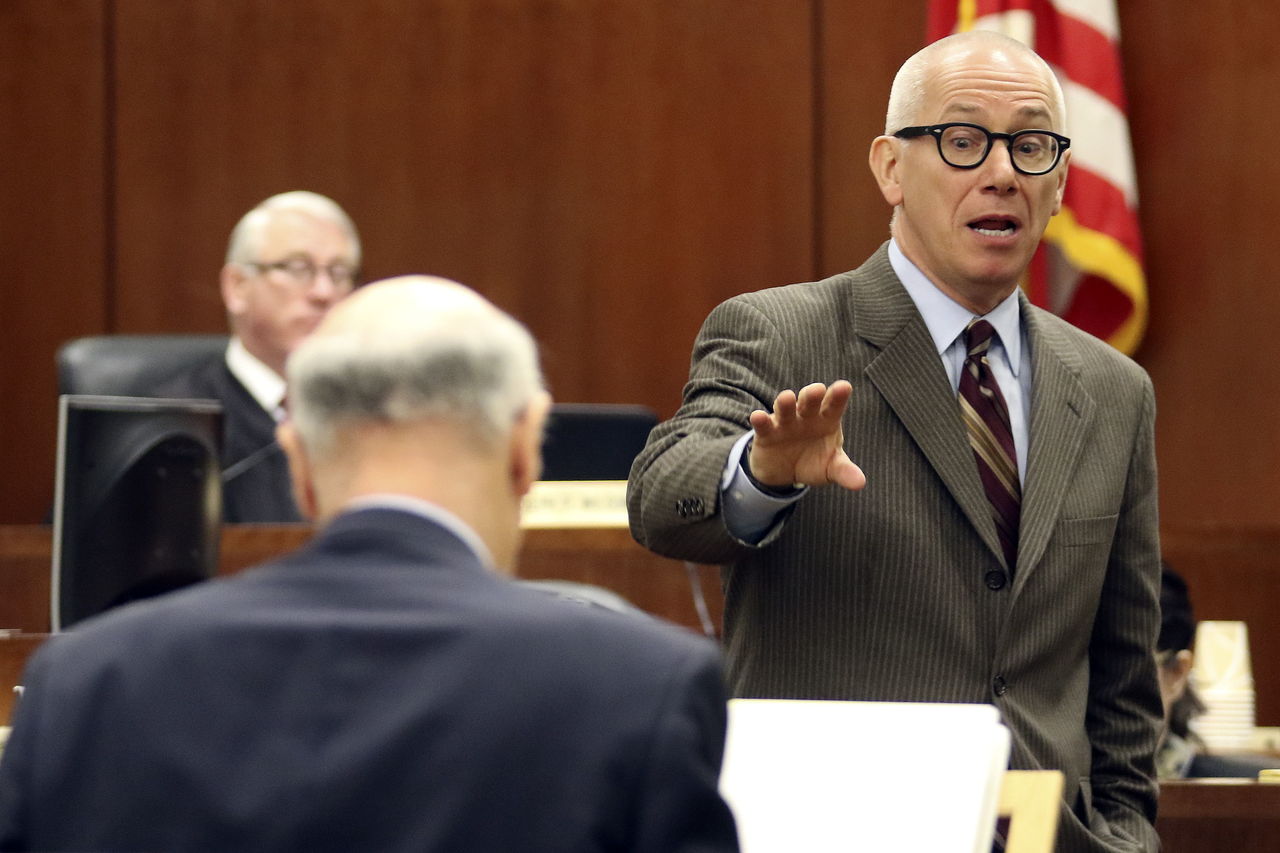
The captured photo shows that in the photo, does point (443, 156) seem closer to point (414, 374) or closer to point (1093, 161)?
point (1093, 161)

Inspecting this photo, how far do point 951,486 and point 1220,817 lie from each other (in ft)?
3.93

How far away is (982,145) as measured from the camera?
7.92 feet

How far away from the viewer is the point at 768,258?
6.25 meters

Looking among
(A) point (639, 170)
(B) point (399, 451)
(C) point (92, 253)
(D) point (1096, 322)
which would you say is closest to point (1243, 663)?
(D) point (1096, 322)

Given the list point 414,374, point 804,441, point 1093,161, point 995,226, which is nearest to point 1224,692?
point 1093,161

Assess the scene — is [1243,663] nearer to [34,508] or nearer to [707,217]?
[707,217]

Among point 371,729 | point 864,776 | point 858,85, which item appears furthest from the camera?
point 858,85

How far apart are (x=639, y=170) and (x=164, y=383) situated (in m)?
1.99

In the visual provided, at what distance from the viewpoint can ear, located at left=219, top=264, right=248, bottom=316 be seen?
5258mm

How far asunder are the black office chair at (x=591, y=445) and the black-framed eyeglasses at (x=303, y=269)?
41.2 inches

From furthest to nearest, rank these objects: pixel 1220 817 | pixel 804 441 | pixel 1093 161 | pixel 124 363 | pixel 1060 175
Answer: pixel 1093 161 → pixel 124 363 → pixel 1220 817 → pixel 1060 175 → pixel 804 441

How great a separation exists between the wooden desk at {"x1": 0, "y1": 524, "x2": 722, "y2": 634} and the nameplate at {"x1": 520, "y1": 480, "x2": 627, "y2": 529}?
0.19 ft

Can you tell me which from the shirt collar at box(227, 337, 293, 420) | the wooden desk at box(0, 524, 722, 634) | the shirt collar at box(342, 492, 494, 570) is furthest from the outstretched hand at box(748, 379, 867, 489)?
the shirt collar at box(227, 337, 293, 420)

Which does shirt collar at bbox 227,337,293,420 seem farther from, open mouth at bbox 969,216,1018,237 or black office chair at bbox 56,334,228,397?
open mouth at bbox 969,216,1018,237
